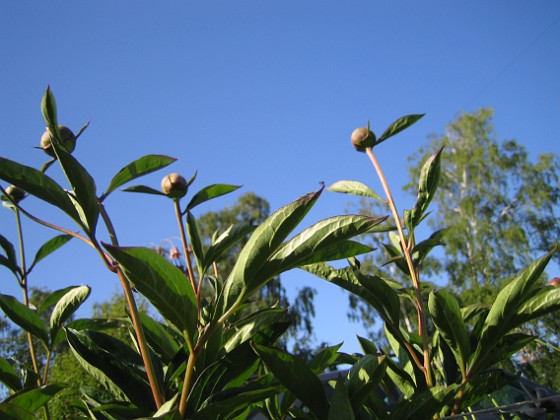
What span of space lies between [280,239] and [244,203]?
69.3 feet

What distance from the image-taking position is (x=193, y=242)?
110 cm

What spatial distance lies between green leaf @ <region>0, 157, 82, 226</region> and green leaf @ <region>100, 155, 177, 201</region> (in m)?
0.15

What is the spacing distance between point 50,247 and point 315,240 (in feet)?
3.44

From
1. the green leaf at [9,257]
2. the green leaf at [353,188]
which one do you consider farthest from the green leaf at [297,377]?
the green leaf at [9,257]

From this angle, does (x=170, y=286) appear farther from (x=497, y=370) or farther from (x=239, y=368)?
(x=497, y=370)

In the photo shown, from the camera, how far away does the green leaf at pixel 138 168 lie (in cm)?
99

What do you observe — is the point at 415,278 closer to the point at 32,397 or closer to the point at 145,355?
the point at 145,355

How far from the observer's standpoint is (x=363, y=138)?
1.48 meters

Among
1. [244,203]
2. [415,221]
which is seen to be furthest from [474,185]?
[415,221]

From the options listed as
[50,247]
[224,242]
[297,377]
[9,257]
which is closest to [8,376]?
[9,257]

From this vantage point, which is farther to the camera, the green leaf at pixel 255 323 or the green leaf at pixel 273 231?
the green leaf at pixel 255 323

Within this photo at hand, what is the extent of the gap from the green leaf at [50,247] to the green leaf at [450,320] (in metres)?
1.09

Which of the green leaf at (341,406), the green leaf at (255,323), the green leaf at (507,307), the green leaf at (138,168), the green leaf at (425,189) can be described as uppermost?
the green leaf at (138,168)

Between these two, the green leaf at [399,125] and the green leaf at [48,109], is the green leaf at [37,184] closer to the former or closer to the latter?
the green leaf at [48,109]
